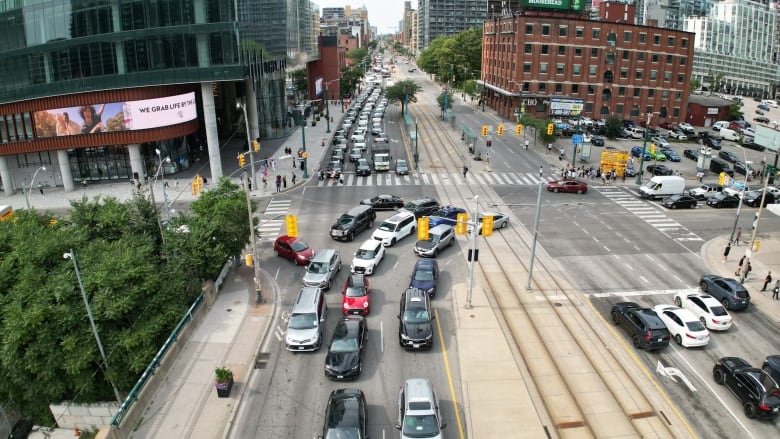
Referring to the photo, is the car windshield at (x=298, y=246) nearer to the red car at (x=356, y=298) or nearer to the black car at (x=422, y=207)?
the red car at (x=356, y=298)

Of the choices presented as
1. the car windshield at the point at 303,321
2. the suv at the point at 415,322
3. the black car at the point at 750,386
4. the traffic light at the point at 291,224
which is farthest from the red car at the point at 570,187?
the car windshield at the point at 303,321

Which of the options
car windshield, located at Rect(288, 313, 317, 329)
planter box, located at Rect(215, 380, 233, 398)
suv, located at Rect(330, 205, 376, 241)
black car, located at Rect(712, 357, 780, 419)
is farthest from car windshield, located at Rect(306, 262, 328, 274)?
black car, located at Rect(712, 357, 780, 419)

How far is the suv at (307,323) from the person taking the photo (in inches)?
991

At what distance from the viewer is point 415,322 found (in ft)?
84.8

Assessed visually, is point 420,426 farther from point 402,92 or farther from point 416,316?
point 402,92

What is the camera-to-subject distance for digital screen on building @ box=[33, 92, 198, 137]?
53.5 metres

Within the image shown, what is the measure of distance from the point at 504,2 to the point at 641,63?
1382 inches

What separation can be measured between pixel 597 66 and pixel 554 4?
42.4 feet

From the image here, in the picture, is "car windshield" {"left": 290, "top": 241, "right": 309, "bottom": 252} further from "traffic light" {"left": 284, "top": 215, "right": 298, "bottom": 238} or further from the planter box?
the planter box

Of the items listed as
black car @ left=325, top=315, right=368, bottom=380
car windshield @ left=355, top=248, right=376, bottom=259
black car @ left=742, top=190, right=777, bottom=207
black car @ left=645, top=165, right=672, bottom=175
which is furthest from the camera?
black car @ left=645, top=165, right=672, bottom=175

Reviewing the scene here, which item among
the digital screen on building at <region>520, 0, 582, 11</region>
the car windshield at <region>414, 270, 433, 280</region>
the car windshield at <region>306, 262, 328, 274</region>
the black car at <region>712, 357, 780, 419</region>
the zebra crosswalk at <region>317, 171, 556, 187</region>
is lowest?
the black car at <region>712, 357, 780, 419</region>

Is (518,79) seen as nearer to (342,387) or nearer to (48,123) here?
(48,123)

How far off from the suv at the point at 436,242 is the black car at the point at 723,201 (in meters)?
27.3

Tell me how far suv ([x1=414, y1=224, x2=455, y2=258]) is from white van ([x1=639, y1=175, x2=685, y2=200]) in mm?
23756
